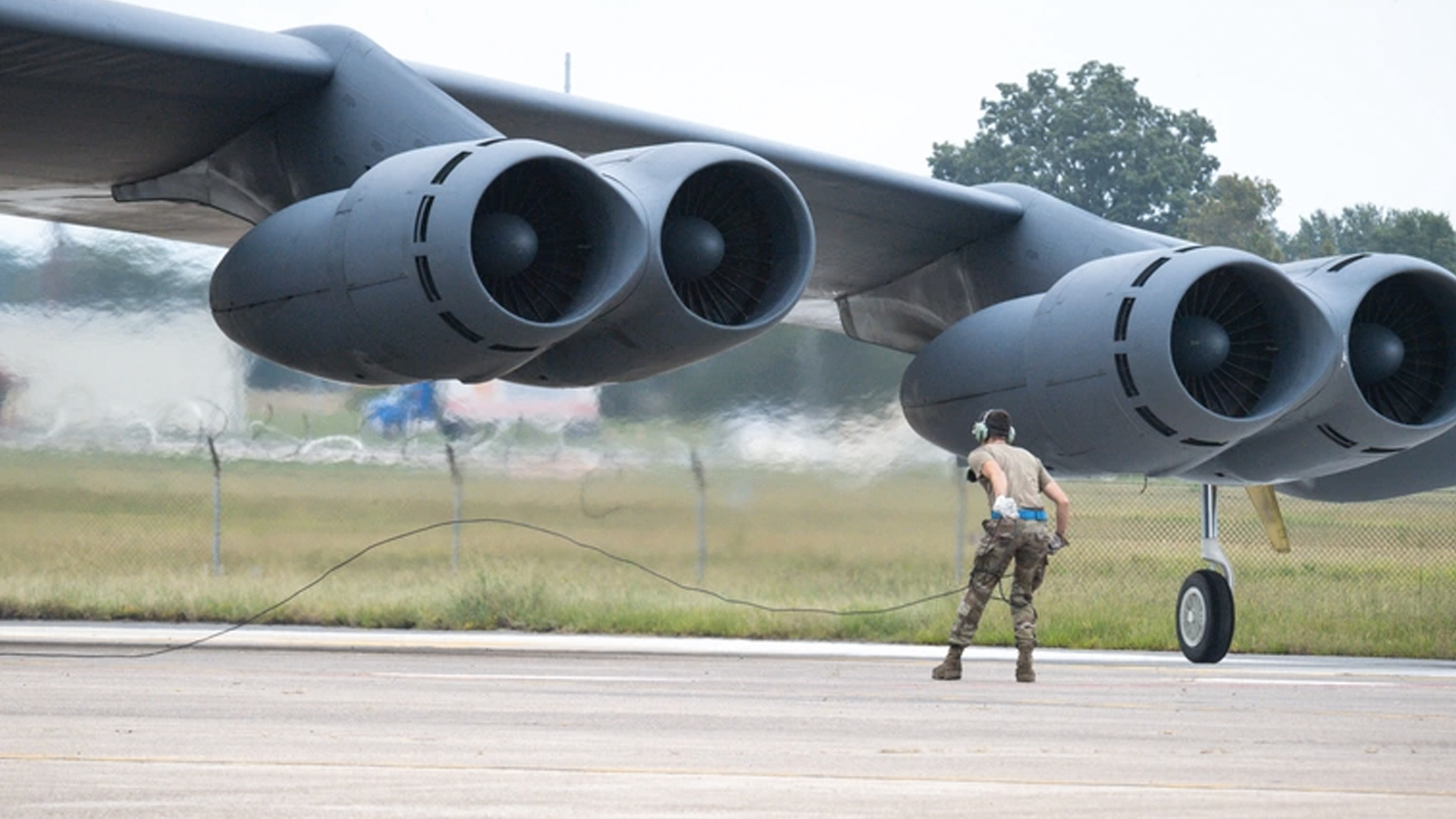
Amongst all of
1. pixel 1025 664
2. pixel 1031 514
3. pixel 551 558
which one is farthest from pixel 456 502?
pixel 1025 664

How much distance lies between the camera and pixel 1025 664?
12.1 meters

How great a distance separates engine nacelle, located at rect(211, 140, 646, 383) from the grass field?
25.3 ft

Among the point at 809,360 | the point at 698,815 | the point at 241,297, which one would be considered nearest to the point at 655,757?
the point at 698,815

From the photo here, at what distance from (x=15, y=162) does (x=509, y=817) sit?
25.7ft

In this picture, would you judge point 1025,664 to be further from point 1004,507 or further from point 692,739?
point 692,739

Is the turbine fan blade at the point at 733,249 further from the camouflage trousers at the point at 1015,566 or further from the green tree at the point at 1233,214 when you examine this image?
the green tree at the point at 1233,214

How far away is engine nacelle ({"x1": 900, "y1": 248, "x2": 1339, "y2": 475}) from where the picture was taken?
11.5 m

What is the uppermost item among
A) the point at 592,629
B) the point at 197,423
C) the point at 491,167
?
the point at 491,167

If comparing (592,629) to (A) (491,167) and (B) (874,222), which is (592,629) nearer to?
(B) (874,222)

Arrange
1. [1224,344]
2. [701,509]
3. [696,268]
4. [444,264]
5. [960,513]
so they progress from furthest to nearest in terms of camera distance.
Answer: [960,513]
[701,509]
[1224,344]
[696,268]
[444,264]

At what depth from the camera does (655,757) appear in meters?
7.58

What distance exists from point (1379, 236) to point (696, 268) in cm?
4496

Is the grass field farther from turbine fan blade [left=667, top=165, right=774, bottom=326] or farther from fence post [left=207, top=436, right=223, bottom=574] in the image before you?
turbine fan blade [left=667, top=165, right=774, bottom=326]

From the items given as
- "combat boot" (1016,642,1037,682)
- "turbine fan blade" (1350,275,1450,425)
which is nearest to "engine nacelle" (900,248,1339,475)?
"turbine fan blade" (1350,275,1450,425)
